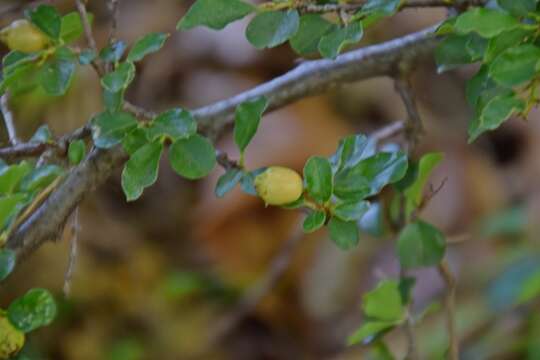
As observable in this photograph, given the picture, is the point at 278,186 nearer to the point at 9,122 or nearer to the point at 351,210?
the point at 351,210

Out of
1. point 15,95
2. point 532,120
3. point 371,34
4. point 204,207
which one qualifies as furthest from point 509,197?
point 15,95

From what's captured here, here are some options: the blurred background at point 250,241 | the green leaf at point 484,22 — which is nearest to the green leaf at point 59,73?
the green leaf at point 484,22

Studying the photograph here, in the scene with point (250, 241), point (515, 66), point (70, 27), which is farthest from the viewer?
point (250, 241)

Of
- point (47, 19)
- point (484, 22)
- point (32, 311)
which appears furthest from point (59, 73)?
point (484, 22)

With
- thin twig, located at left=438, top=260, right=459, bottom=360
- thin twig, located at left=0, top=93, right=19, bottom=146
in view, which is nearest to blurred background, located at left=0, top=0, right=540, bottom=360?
thin twig, located at left=438, top=260, right=459, bottom=360

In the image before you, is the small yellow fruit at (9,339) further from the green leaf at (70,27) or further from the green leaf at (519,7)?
the green leaf at (519,7)

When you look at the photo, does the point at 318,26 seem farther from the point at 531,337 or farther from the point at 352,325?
the point at 352,325

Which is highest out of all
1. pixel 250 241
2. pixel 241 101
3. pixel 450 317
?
pixel 241 101

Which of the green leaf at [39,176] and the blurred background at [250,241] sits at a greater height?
the green leaf at [39,176]
